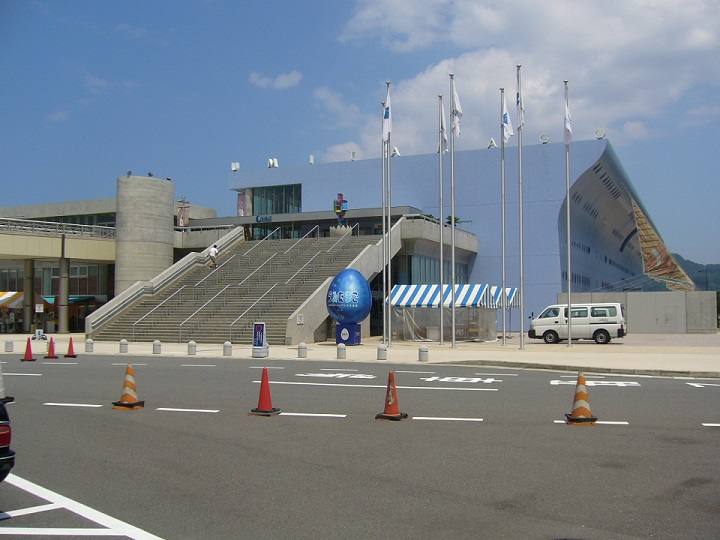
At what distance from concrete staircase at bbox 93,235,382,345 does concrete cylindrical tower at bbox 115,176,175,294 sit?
2817mm

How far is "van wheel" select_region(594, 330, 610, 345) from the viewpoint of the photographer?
116 feet

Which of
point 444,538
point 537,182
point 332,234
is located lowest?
point 444,538

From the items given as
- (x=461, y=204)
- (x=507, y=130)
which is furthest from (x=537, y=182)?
(x=507, y=130)

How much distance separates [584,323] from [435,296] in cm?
737

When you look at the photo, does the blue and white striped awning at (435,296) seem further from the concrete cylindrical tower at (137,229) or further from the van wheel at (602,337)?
the concrete cylindrical tower at (137,229)

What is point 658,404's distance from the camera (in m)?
13.3

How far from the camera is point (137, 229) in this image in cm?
4469

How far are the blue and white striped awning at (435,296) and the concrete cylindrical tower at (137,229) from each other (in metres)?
16.4

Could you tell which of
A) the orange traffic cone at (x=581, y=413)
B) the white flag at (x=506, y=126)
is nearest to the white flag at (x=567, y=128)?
the white flag at (x=506, y=126)

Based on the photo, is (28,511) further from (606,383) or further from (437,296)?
(437,296)

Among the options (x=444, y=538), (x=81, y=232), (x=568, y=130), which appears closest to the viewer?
(x=444, y=538)

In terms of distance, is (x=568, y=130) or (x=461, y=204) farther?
(x=461, y=204)

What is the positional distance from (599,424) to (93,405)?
28.6 feet

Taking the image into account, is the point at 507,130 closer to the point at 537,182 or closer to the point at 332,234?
the point at 332,234
